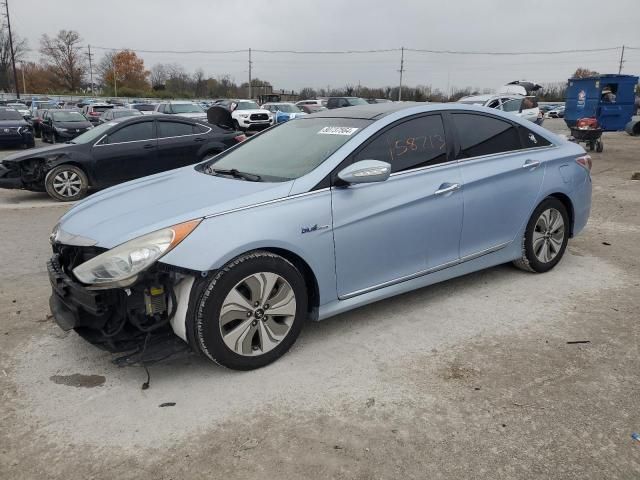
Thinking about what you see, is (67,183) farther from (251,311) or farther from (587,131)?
(587,131)

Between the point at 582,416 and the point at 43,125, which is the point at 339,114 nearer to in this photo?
the point at 582,416

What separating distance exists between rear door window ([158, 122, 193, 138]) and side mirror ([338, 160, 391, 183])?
291 inches

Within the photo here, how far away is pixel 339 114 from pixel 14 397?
295 centimetres

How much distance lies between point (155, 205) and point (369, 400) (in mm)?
1750

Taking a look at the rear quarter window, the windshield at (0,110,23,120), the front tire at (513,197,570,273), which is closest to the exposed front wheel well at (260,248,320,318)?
the front tire at (513,197,570,273)

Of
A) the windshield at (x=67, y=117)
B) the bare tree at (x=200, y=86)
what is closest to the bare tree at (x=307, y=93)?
the bare tree at (x=200, y=86)

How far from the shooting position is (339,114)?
4203 mm

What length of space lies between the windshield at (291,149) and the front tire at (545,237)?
1.91 m

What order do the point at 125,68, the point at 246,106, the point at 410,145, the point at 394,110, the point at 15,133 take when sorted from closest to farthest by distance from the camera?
the point at 410,145 → the point at 394,110 → the point at 15,133 → the point at 246,106 → the point at 125,68

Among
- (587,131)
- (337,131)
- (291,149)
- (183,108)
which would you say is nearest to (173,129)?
(291,149)

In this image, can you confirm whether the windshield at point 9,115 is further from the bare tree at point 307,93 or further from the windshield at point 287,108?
the bare tree at point 307,93

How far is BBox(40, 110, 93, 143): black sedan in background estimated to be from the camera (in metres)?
18.5

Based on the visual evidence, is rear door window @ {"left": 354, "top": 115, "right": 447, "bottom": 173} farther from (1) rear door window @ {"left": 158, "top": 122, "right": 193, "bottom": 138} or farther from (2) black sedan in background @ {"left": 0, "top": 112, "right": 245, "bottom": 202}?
(1) rear door window @ {"left": 158, "top": 122, "right": 193, "bottom": 138}

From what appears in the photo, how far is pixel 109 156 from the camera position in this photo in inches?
368
